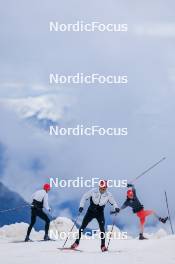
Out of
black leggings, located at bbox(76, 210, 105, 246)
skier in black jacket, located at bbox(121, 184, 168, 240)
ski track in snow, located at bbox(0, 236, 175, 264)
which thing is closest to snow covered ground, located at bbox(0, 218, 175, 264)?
ski track in snow, located at bbox(0, 236, 175, 264)

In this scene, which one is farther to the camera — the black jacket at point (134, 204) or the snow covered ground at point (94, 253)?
the black jacket at point (134, 204)

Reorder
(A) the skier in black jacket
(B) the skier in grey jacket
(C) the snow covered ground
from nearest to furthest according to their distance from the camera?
(C) the snow covered ground → (B) the skier in grey jacket → (A) the skier in black jacket

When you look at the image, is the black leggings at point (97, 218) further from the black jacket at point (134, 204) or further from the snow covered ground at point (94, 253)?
the black jacket at point (134, 204)

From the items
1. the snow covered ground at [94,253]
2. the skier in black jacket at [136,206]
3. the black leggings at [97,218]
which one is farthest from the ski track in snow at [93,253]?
the skier in black jacket at [136,206]

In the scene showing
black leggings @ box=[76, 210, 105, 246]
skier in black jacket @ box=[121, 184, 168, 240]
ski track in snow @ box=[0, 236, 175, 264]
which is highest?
skier in black jacket @ box=[121, 184, 168, 240]

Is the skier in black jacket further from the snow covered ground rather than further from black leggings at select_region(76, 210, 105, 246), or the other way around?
black leggings at select_region(76, 210, 105, 246)

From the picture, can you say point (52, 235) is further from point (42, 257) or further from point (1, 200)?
point (1, 200)

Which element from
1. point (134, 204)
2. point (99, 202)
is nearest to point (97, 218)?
point (99, 202)

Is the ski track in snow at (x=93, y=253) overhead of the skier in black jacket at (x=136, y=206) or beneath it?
beneath

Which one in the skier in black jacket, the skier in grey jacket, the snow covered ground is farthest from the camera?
the skier in black jacket

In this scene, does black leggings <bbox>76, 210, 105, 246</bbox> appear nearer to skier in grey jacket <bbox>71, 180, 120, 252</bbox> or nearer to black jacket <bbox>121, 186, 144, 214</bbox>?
skier in grey jacket <bbox>71, 180, 120, 252</bbox>

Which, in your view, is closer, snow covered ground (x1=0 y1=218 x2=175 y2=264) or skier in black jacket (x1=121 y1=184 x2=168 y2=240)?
snow covered ground (x1=0 y1=218 x2=175 y2=264)

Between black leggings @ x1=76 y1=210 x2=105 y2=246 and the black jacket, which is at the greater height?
the black jacket

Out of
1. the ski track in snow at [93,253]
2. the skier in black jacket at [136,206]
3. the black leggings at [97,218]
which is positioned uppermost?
the skier in black jacket at [136,206]
